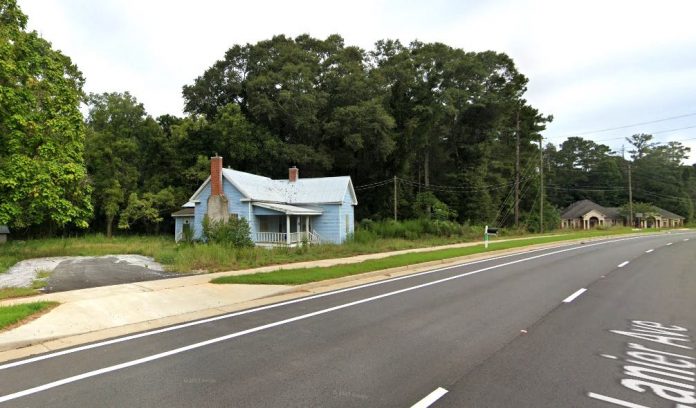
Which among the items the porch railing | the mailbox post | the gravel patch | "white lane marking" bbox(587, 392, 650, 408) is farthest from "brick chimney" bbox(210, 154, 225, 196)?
"white lane marking" bbox(587, 392, 650, 408)

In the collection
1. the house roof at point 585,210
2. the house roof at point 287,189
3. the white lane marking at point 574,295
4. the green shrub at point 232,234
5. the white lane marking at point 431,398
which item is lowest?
the white lane marking at point 574,295

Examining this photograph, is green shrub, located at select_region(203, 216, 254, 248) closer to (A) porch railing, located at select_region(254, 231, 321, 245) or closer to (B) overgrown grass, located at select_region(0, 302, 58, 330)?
(A) porch railing, located at select_region(254, 231, 321, 245)

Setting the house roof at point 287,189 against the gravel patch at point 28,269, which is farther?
the house roof at point 287,189

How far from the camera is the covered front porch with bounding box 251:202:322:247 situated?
30.5 meters

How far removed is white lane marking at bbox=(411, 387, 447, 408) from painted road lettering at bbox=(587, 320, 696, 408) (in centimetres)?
158

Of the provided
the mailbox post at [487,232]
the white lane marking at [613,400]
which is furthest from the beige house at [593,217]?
the white lane marking at [613,400]

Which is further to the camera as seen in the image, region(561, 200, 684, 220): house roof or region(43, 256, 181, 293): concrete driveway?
region(561, 200, 684, 220): house roof

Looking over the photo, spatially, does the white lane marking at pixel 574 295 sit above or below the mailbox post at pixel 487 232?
below

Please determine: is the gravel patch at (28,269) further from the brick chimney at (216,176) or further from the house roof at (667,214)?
the house roof at (667,214)

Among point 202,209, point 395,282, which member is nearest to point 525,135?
point 202,209

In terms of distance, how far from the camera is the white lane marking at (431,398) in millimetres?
4452

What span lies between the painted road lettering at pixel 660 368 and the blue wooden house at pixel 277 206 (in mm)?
23236

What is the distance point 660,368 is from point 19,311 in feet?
35.3

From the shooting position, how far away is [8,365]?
6016 millimetres
